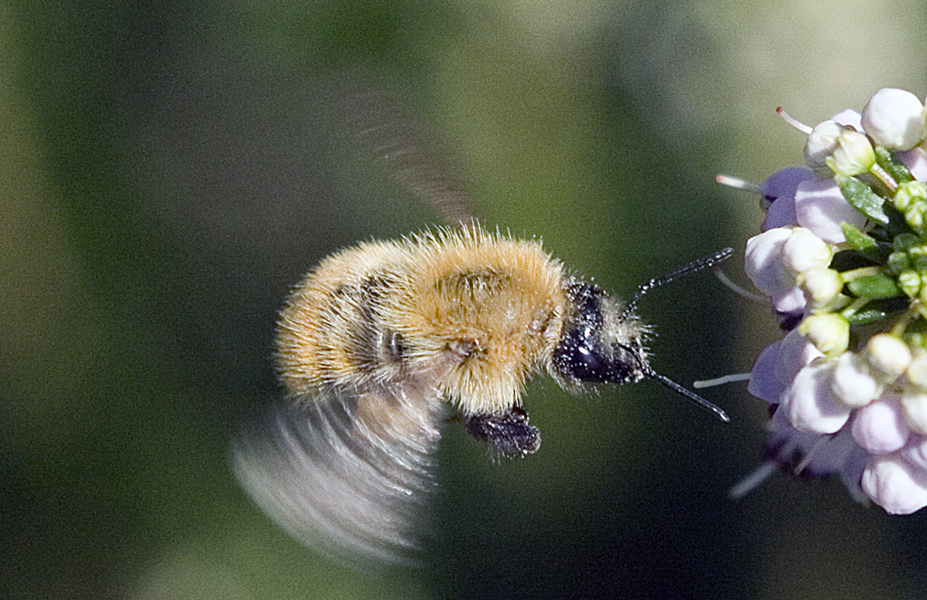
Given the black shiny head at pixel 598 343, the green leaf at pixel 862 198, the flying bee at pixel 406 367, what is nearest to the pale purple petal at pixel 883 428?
the green leaf at pixel 862 198

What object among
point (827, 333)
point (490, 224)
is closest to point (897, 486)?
point (827, 333)

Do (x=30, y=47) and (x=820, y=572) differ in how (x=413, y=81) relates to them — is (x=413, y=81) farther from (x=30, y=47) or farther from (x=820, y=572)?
(x=820, y=572)

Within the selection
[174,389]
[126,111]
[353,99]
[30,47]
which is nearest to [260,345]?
[174,389]

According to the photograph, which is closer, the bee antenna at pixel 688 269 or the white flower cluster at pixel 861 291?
the white flower cluster at pixel 861 291

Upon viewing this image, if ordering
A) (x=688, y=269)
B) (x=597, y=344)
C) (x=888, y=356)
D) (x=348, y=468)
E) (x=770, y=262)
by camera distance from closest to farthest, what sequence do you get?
1. (x=888, y=356)
2. (x=770, y=262)
3. (x=348, y=468)
4. (x=688, y=269)
5. (x=597, y=344)

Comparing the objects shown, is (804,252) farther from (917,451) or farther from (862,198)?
(917,451)

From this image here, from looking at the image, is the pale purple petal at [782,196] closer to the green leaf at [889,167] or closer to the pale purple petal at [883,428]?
the green leaf at [889,167]
